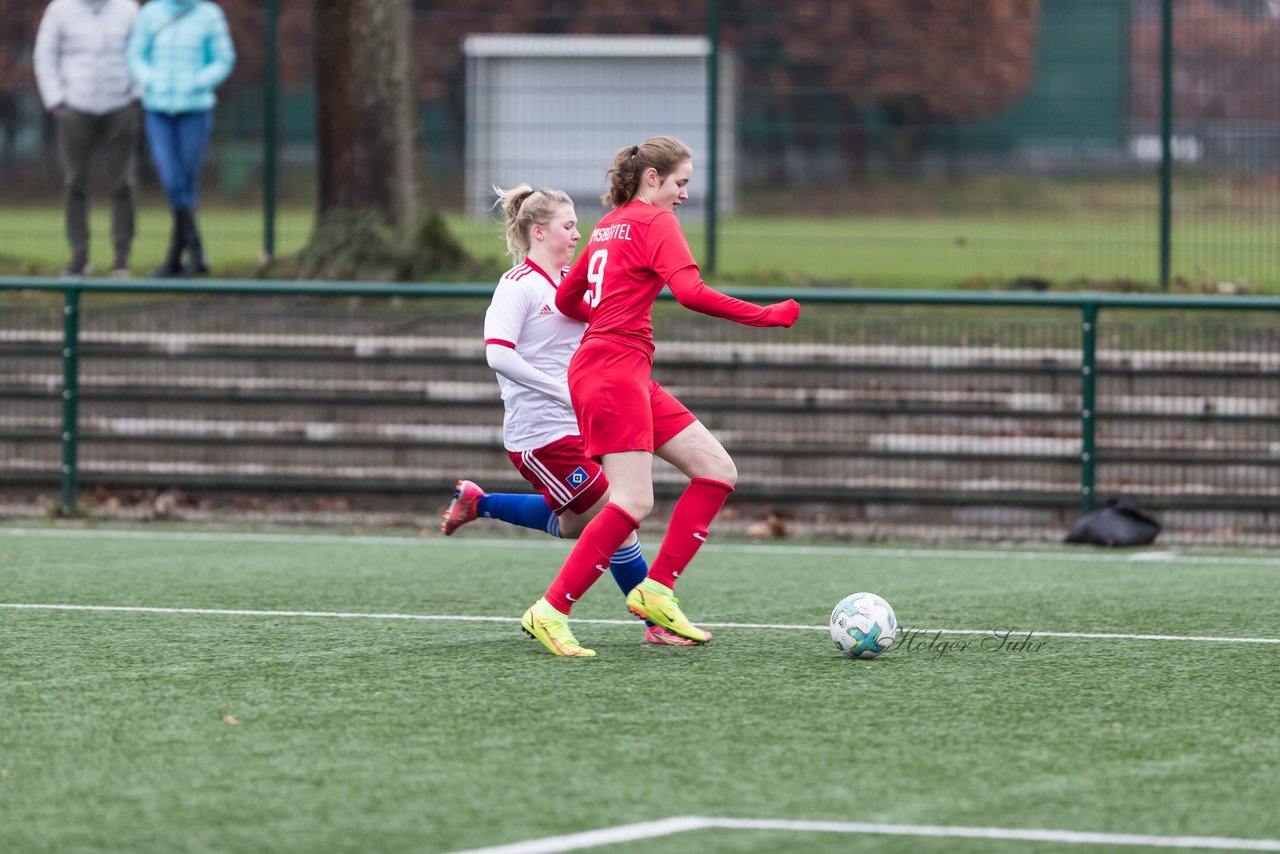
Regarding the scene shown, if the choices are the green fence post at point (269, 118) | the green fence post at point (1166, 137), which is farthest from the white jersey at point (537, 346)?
the green fence post at point (269, 118)

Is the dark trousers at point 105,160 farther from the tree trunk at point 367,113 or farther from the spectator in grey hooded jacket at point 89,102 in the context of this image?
the tree trunk at point 367,113

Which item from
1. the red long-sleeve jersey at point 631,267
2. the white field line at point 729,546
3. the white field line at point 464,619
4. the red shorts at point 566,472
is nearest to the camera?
the red long-sleeve jersey at point 631,267

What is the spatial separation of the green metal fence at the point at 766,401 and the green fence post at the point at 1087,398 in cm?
1

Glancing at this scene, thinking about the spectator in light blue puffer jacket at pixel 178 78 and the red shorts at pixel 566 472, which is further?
the spectator in light blue puffer jacket at pixel 178 78

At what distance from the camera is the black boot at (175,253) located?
13242 millimetres

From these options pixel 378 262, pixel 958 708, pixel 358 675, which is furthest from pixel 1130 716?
pixel 378 262

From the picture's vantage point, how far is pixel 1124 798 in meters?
4.55

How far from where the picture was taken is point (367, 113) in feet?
46.1

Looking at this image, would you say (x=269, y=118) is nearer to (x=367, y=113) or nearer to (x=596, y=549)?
(x=367, y=113)

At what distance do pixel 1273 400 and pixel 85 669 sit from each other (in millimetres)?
6986

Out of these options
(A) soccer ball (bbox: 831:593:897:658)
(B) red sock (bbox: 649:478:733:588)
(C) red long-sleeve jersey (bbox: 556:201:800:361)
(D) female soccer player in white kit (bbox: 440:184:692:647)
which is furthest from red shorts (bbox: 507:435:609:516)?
(A) soccer ball (bbox: 831:593:897:658)

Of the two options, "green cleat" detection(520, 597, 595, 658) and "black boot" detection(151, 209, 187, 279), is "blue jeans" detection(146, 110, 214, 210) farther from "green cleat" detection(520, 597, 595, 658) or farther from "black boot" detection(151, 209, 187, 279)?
"green cleat" detection(520, 597, 595, 658)

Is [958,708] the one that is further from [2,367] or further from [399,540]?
[2,367]

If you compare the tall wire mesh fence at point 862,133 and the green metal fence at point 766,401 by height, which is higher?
the tall wire mesh fence at point 862,133
